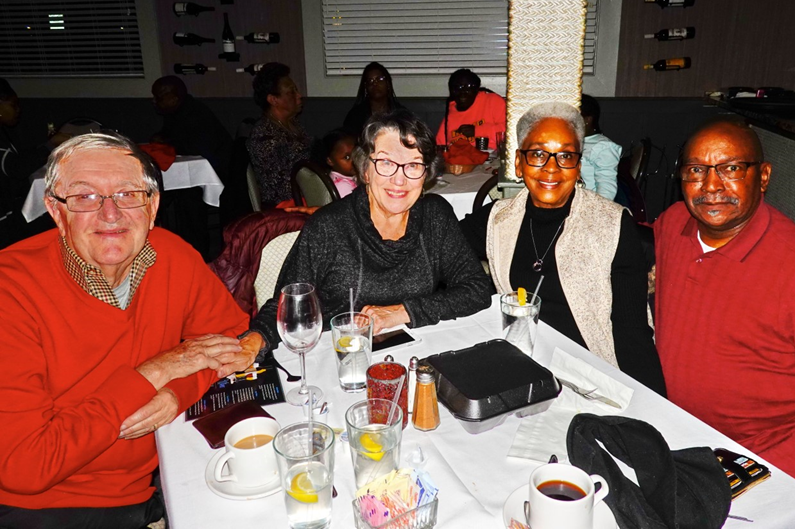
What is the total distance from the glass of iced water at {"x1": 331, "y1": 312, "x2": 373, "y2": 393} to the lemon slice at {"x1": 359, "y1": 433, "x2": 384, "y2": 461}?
340 millimetres

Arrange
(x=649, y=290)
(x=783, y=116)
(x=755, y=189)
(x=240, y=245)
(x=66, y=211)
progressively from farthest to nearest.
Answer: (x=783, y=116)
(x=240, y=245)
(x=649, y=290)
(x=755, y=189)
(x=66, y=211)

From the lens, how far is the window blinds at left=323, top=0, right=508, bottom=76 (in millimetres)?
6484

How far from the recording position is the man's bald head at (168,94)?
5.22 meters

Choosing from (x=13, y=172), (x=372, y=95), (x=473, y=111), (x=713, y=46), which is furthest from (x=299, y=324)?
(x=713, y=46)

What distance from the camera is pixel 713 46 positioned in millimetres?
5965

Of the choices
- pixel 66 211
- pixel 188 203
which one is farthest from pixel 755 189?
pixel 188 203

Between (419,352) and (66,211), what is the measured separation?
3.16 ft

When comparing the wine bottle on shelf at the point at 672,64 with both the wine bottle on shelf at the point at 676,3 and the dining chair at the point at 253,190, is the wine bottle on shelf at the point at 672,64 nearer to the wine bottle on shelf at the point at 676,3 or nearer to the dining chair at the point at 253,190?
the wine bottle on shelf at the point at 676,3

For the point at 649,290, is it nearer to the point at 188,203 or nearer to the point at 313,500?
the point at 313,500

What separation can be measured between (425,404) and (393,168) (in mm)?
968

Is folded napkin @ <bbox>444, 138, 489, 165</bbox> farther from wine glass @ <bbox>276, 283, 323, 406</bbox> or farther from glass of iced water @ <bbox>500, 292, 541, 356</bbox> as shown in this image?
wine glass @ <bbox>276, 283, 323, 406</bbox>

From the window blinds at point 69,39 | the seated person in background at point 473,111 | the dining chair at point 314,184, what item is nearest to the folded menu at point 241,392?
the dining chair at point 314,184

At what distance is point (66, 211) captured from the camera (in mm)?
1413

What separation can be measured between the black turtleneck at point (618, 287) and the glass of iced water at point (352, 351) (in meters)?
0.77
